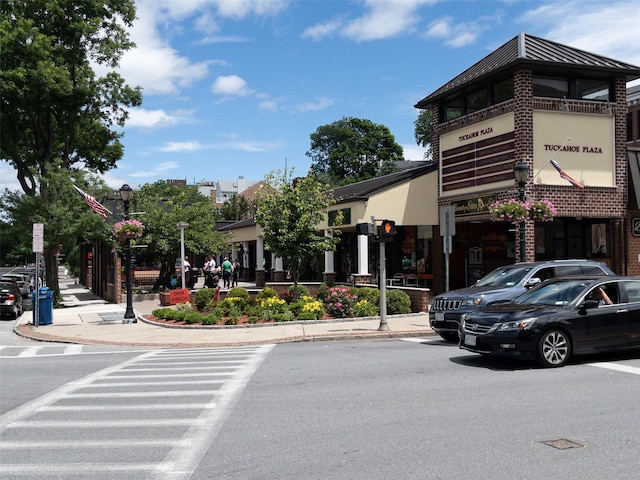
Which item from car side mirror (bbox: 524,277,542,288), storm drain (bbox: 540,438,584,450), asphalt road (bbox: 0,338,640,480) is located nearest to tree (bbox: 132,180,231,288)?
asphalt road (bbox: 0,338,640,480)

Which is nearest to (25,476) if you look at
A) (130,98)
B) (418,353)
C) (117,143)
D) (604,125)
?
(418,353)

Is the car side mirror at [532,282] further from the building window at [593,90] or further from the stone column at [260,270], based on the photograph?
the stone column at [260,270]

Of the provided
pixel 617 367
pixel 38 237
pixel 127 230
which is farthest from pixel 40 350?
pixel 617 367

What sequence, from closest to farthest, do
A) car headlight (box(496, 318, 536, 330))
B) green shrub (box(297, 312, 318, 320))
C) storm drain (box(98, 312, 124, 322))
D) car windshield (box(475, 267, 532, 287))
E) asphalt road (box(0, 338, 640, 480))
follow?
asphalt road (box(0, 338, 640, 480))
car headlight (box(496, 318, 536, 330))
car windshield (box(475, 267, 532, 287))
green shrub (box(297, 312, 318, 320))
storm drain (box(98, 312, 124, 322))

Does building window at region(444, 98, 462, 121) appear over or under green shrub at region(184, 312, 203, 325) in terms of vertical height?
over

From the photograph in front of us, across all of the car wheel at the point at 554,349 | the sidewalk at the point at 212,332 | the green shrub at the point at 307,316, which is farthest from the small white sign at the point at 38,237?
the car wheel at the point at 554,349

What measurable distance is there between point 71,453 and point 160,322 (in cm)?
1398

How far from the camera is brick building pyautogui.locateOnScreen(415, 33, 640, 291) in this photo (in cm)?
2134

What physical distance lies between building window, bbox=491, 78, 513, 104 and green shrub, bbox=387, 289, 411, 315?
8426 millimetres

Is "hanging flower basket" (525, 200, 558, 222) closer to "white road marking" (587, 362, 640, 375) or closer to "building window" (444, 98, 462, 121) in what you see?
"building window" (444, 98, 462, 121)

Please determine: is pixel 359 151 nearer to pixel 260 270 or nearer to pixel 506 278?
pixel 260 270

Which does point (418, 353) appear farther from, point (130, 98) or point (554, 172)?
point (130, 98)

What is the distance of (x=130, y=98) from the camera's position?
3164 centimetres

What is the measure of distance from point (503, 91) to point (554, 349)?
48.2ft
